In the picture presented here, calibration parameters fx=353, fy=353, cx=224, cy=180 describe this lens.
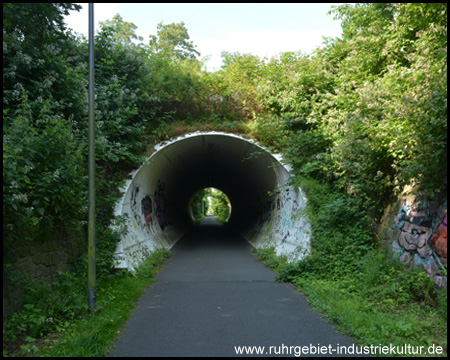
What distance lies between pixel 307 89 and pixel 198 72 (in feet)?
14.3

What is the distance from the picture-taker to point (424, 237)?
6.23 meters

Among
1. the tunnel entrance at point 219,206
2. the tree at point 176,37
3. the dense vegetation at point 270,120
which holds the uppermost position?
the tree at point 176,37

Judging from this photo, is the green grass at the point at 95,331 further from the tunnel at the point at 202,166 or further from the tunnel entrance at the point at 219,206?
the tunnel entrance at the point at 219,206

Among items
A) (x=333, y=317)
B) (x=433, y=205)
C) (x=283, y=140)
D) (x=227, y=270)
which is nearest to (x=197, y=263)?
(x=227, y=270)

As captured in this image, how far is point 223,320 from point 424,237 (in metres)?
3.80

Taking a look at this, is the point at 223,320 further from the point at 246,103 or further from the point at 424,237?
the point at 246,103

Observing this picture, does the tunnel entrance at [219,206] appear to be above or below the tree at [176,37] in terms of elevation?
Answer: below

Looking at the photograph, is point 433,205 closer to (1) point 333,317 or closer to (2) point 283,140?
(1) point 333,317

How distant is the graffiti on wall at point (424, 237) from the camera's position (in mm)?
5680

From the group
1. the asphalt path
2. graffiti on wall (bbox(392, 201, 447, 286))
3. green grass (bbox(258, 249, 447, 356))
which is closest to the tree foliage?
graffiti on wall (bbox(392, 201, 447, 286))

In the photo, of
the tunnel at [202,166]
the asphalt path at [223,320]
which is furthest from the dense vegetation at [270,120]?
the asphalt path at [223,320]

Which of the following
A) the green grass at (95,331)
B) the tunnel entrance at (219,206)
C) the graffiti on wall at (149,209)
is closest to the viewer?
the green grass at (95,331)

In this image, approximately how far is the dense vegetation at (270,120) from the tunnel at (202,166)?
47cm

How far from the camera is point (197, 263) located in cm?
1137
